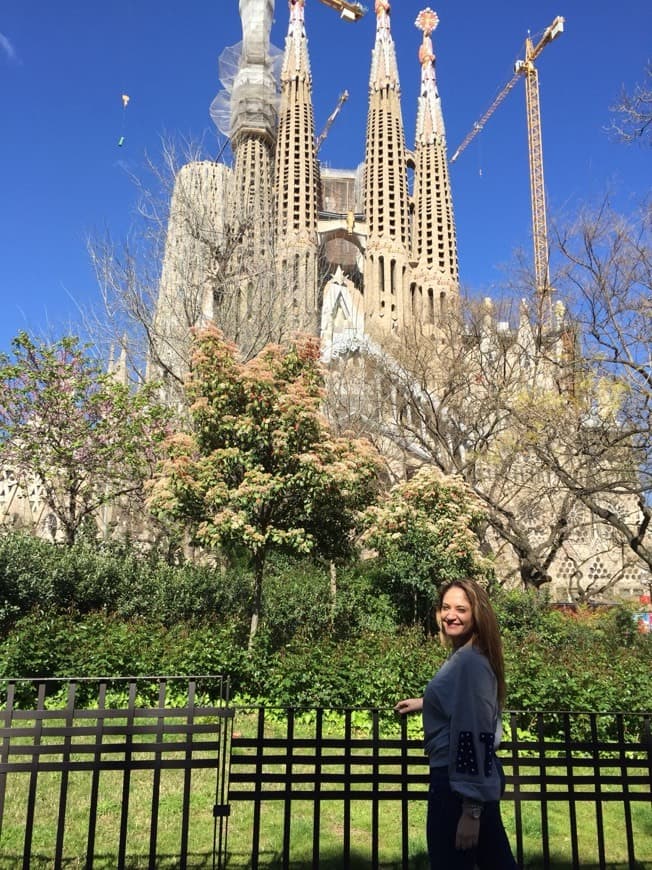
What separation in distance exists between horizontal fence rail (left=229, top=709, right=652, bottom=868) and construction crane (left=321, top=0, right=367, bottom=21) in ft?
218

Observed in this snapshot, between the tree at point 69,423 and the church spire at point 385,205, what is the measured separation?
19.4 meters

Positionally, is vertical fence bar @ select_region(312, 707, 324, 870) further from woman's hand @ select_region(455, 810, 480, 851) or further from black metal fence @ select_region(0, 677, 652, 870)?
woman's hand @ select_region(455, 810, 480, 851)

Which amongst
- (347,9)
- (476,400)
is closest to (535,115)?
(347,9)

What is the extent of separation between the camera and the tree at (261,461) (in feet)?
22.8

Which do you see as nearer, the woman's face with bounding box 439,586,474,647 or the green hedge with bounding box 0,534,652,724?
the woman's face with bounding box 439,586,474,647

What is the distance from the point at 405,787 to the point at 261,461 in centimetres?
498

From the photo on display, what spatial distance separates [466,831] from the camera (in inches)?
70.6

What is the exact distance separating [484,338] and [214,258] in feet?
22.0

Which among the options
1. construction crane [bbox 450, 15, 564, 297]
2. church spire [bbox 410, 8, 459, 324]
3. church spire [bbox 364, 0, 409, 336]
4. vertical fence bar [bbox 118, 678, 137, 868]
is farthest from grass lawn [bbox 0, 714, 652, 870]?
construction crane [bbox 450, 15, 564, 297]

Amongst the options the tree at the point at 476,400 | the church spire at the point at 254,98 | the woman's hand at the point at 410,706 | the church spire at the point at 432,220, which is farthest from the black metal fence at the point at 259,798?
the church spire at the point at 254,98

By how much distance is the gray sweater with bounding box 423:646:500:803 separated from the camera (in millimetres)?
1823

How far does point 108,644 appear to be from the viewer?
648 centimetres

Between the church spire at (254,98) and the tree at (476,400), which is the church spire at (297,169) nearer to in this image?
the church spire at (254,98)

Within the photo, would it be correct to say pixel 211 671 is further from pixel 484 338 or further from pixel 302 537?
pixel 484 338
